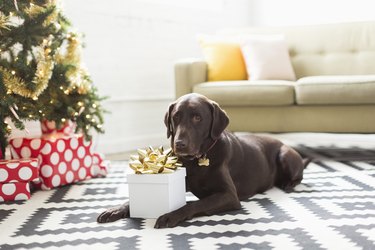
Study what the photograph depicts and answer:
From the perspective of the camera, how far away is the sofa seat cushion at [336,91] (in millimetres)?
3633

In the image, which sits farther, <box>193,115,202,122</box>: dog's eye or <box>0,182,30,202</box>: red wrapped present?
<box>0,182,30,202</box>: red wrapped present

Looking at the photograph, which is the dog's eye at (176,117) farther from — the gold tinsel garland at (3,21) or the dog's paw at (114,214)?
the gold tinsel garland at (3,21)

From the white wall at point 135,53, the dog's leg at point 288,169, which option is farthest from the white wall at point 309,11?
the dog's leg at point 288,169

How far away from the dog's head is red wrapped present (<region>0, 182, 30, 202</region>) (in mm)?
968

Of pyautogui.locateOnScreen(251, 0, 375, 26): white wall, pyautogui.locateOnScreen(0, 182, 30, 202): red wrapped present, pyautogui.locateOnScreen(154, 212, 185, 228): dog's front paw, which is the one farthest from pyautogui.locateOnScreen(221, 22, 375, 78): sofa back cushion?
pyautogui.locateOnScreen(154, 212, 185, 228): dog's front paw

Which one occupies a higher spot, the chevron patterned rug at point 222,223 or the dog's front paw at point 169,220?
the dog's front paw at point 169,220

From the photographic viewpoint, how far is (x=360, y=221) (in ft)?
7.15

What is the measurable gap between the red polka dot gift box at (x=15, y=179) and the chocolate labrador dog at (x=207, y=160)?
0.77 meters

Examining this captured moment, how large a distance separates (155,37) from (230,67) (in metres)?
1.03

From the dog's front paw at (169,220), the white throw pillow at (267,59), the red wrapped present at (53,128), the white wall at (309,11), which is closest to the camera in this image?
the dog's front paw at (169,220)

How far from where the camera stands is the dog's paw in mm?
2312

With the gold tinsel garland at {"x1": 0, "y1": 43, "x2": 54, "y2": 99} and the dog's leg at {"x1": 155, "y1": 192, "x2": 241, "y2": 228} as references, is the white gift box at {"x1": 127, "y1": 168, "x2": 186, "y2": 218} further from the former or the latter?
the gold tinsel garland at {"x1": 0, "y1": 43, "x2": 54, "y2": 99}

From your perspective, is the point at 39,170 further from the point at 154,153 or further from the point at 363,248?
the point at 363,248

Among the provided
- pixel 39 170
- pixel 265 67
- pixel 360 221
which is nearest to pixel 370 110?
pixel 265 67
